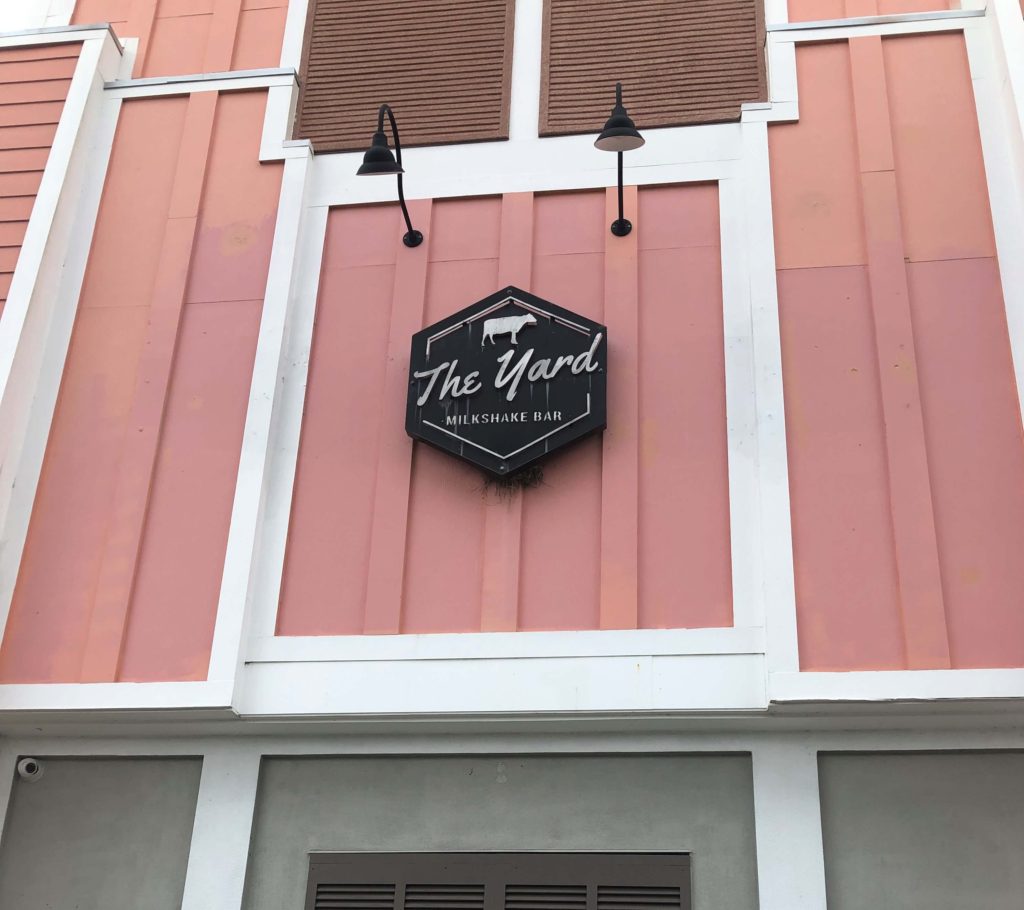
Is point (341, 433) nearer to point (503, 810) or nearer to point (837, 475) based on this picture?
point (503, 810)

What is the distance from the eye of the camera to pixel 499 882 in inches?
293

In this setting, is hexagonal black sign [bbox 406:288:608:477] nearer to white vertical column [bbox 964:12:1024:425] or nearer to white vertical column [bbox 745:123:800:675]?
white vertical column [bbox 745:123:800:675]

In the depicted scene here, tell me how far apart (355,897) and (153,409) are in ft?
11.4

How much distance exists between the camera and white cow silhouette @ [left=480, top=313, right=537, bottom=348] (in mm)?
8680

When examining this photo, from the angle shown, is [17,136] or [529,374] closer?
[529,374]

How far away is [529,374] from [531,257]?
38.9 inches

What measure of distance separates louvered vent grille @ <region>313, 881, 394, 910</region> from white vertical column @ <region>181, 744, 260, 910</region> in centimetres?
48

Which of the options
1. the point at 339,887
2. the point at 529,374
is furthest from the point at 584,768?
the point at 529,374

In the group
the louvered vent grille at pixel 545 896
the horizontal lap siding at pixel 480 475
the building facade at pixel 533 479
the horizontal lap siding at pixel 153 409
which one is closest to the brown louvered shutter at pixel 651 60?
the building facade at pixel 533 479

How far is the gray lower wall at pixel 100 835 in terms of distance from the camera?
25.5 feet

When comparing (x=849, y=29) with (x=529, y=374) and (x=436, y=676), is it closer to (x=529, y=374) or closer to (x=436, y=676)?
(x=529, y=374)

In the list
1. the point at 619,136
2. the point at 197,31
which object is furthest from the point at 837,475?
the point at 197,31

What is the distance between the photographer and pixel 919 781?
291 inches

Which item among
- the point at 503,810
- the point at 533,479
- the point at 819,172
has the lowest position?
the point at 503,810
